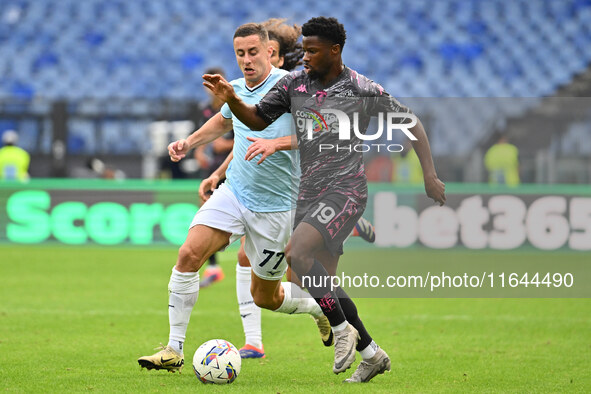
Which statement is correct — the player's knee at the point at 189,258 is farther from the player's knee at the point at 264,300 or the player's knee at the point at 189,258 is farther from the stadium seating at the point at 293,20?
the stadium seating at the point at 293,20

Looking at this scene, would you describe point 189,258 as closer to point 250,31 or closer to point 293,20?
point 250,31

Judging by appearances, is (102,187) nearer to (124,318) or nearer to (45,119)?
(45,119)

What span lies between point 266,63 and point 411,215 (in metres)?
1.52

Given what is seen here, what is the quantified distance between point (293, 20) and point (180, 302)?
16.9 m

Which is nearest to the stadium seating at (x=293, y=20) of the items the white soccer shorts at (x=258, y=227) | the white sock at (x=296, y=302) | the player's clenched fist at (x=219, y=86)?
the white sock at (x=296, y=302)

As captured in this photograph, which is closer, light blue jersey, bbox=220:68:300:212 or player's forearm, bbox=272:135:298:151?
player's forearm, bbox=272:135:298:151

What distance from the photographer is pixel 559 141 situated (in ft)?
43.1

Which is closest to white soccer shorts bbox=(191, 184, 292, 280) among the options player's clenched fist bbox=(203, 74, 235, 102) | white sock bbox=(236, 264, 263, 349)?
white sock bbox=(236, 264, 263, 349)

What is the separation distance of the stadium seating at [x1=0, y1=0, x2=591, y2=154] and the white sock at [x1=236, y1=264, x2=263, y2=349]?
1394 cm

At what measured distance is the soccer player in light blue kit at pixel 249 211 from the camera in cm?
526

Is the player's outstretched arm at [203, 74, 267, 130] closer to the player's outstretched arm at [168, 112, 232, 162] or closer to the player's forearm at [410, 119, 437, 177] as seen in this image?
the player's outstretched arm at [168, 112, 232, 162]

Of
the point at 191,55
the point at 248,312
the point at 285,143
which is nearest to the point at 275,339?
the point at 248,312

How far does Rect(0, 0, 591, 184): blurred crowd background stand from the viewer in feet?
52.0

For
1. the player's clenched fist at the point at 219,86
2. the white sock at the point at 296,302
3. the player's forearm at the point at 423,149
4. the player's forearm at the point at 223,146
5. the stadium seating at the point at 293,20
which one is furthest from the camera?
the stadium seating at the point at 293,20
